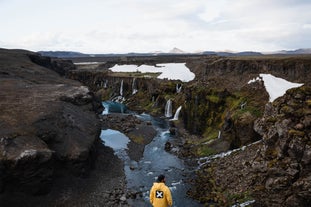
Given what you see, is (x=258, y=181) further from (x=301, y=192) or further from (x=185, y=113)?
(x=185, y=113)

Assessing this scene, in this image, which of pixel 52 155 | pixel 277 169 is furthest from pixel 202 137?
pixel 52 155

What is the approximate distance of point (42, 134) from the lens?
132 feet

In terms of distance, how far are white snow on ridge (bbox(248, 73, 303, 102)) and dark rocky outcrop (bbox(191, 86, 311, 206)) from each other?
1152 cm

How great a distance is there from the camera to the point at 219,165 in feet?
145

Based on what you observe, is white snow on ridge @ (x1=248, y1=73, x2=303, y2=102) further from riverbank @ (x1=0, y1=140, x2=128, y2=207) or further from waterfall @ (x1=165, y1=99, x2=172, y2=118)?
waterfall @ (x1=165, y1=99, x2=172, y2=118)

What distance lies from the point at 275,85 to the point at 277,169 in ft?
89.3

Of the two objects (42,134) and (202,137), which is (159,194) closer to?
(42,134)

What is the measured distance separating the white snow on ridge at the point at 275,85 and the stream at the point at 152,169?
1713 centimetres

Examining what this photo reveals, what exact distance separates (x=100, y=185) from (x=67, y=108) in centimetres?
1446

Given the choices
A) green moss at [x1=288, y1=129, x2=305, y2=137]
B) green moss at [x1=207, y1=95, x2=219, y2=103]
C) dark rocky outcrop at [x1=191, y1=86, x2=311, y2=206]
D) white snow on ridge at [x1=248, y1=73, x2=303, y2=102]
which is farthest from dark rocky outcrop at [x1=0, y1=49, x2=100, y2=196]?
white snow on ridge at [x1=248, y1=73, x2=303, y2=102]

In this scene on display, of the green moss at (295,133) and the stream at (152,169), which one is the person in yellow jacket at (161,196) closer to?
the green moss at (295,133)

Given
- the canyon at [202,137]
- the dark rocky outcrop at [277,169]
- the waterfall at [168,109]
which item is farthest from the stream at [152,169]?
the waterfall at [168,109]

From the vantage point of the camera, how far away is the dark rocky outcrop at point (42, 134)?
1373 inches

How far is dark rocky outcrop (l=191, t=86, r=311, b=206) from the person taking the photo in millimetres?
29688
